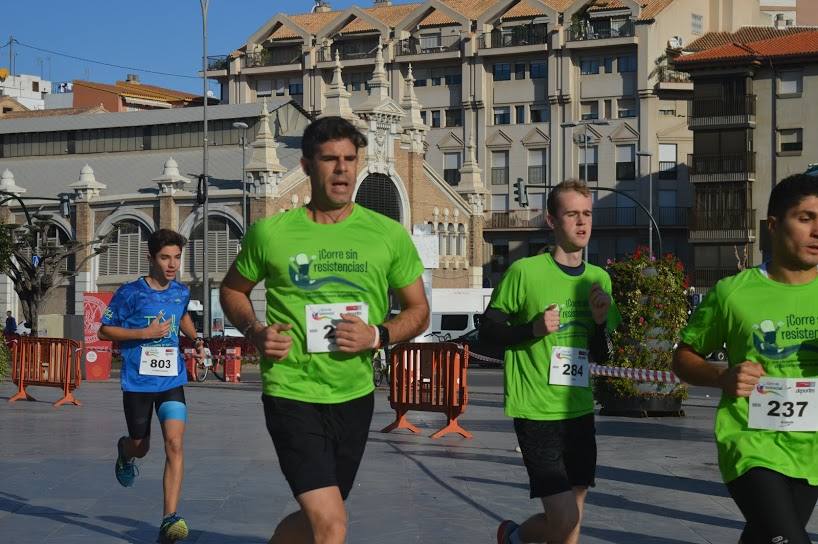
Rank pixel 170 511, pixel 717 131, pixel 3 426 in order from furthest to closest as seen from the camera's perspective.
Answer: pixel 717 131 < pixel 3 426 < pixel 170 511

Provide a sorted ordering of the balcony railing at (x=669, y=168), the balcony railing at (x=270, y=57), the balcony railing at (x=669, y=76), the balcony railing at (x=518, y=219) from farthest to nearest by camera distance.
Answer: the balcony railing at (x=270, y=57)
the balcony railing at (x=518, y=219)
the balcony railing at (x=669, y=168)
the balcony railing at (x=669, y=76)

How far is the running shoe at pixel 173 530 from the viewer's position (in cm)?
900

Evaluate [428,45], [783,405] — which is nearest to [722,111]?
[428,45]

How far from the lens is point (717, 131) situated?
246ft

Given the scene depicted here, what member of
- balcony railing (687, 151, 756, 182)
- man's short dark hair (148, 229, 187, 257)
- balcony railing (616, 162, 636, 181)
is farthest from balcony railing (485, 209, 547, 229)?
man's short dark hair (148, 229, 187, 257)

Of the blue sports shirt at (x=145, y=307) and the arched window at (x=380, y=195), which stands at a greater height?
the arched window at (x=380, y=195)

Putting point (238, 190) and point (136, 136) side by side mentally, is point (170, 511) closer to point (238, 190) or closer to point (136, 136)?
point (238, 190)

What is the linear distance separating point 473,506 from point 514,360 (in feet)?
12.3

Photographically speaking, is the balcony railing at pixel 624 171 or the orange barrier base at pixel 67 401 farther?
the balcony railing at pixel 624 171

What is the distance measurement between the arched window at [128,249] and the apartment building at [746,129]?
2680 cm

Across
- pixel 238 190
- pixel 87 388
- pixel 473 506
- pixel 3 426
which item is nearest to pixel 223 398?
pixel 87 388

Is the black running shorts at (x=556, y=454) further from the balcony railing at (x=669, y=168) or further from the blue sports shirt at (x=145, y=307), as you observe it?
the balcony railing at (x=669, y=168)

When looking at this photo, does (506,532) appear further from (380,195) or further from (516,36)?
(516,36)

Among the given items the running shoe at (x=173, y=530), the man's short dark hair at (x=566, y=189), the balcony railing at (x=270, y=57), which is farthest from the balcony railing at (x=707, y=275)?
the man's short dark hair at (x=566, y=189)
